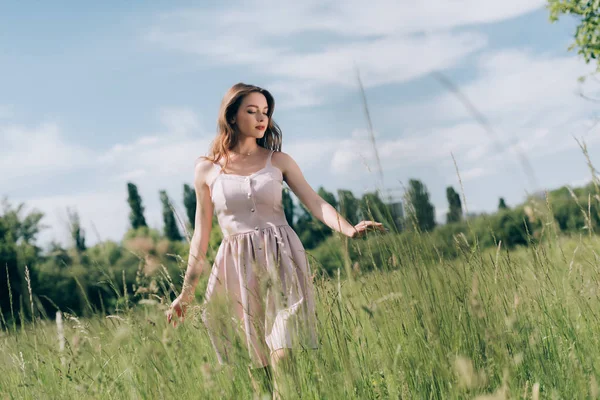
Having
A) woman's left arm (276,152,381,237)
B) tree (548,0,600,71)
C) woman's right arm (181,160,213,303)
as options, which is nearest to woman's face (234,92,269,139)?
woman's left arm (276,152,381,237)

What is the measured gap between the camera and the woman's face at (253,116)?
365cm

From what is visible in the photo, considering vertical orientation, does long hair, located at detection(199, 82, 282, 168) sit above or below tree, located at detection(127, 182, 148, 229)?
below

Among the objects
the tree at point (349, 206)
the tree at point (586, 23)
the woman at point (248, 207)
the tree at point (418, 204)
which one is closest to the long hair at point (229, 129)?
the woman at point (248, 207)

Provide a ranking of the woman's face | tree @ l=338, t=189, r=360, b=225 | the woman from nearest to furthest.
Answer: tree @ l=338, t=189, r=360, b=225
the woman
the woman's face

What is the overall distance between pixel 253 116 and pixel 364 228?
1.34 m

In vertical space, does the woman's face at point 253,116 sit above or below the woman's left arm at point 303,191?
above

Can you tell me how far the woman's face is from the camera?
12.0ft

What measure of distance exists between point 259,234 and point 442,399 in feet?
5.26

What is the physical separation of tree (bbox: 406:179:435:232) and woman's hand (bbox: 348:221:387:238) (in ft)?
0.57

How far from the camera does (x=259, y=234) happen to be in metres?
3.32

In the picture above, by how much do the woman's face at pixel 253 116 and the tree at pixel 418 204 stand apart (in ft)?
4.71

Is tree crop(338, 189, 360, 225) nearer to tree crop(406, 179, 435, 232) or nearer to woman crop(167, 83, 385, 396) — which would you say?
woman crop(167, 83, 385, 396)

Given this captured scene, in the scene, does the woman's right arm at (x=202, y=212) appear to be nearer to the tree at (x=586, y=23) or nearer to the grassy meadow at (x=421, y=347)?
the grassy meadow at (x=421, y=347)

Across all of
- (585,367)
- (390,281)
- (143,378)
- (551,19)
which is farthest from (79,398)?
(551,19)
